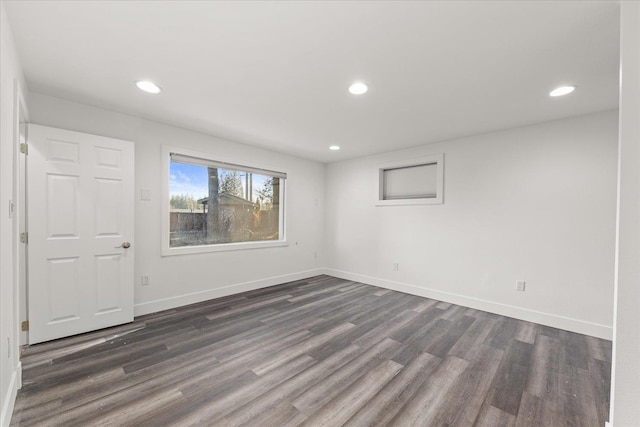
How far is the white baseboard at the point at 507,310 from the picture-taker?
2.92 m

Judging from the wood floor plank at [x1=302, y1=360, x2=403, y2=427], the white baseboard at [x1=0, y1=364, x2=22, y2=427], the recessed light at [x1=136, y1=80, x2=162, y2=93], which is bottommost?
the wood floor plank at [x1=302, y1=360, x2=403, y2=427]

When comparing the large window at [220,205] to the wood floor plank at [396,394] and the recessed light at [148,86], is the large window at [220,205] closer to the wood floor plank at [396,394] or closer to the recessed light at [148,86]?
the recessed light at [148,86]

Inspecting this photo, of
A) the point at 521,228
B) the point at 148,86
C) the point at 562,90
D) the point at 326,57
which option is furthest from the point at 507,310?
the point at 148,86

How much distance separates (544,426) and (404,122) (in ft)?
9.70

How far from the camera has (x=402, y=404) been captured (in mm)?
1814

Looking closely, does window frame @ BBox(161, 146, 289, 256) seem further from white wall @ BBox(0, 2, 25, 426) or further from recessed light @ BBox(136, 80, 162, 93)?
white wall @ BBox(0, 2, 25, 426)

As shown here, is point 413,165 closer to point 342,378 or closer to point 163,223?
point 342,378

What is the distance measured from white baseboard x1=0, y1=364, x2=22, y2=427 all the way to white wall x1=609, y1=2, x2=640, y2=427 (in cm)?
317

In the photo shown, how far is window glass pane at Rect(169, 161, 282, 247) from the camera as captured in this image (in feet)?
12.3

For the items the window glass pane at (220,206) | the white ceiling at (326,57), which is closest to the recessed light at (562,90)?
the white ceiling at (326,57)

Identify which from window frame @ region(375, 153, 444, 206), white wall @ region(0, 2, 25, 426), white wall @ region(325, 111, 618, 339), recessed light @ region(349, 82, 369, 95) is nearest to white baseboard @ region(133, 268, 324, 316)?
white wall @ region(0, 2, 25, 426)

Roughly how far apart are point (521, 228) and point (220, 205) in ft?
13.8

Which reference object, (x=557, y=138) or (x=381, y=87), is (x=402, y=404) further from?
(x=557, y=138)

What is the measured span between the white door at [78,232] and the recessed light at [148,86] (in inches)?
34.1
